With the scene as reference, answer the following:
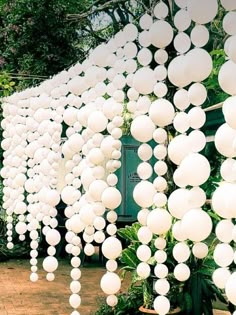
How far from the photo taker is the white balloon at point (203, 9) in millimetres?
1670

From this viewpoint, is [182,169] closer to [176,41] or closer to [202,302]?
[176,41]

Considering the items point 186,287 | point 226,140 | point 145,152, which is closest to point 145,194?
point 145,152

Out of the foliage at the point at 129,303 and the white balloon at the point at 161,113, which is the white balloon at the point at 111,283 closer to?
the white balloon at the point at 161,113

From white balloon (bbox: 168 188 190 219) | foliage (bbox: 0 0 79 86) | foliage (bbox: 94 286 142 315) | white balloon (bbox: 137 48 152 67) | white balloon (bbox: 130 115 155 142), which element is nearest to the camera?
white balloon (bbox: 168 188 190 219)

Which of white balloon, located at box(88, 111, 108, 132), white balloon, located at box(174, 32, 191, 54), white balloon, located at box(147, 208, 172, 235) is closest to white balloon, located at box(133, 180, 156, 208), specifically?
white balloon, located at box(147, 208, 172, 235)

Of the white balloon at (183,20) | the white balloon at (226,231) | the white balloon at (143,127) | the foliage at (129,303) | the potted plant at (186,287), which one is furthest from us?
the foliage at (129,303)

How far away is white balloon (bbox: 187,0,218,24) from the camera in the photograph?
1.67 meters

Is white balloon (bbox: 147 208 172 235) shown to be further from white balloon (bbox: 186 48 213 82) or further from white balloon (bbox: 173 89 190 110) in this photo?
white balloon (bbox: 186 48 213 82)

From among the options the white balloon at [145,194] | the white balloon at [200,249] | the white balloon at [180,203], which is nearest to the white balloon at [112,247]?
the white balloon at [145,194]

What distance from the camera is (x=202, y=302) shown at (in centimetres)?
405

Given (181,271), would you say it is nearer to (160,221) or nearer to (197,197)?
(160,221)

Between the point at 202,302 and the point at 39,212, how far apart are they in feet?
4.33

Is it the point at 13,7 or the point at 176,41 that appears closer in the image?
the point at 176,41

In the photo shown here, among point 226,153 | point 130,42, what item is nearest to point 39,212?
point 130,42
